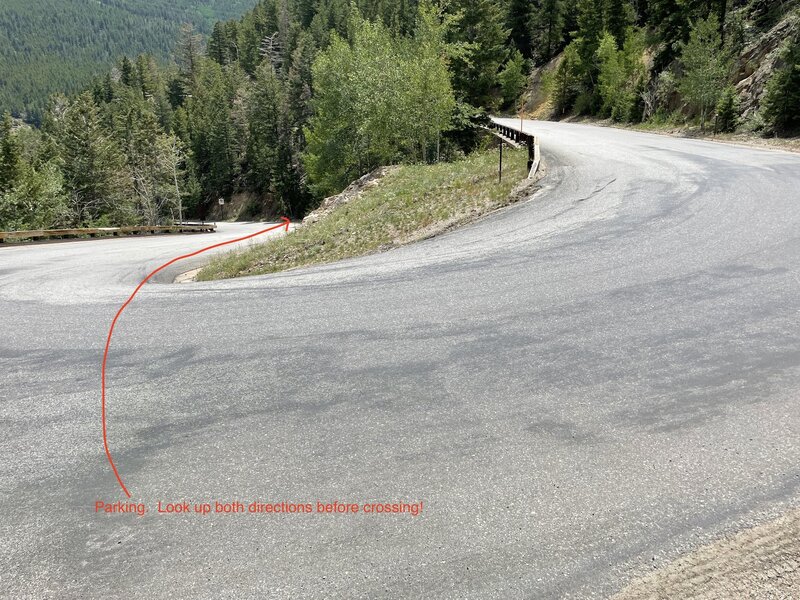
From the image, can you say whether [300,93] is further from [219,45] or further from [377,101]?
[219,45]

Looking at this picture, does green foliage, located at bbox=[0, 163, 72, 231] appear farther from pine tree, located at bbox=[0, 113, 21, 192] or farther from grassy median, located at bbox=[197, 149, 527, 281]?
grassy median, located at bbox=[197, 149, 527, 281]

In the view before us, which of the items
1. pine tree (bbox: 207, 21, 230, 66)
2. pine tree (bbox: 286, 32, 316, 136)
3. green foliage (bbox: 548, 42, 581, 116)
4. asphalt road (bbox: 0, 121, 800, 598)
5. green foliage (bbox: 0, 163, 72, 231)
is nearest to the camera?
asphalt road (bbox: 0, 121, 800, 598)

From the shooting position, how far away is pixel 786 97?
23.0 m

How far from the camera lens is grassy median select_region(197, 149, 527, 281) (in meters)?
13.0

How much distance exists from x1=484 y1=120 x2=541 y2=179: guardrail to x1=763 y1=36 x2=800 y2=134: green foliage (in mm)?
11267

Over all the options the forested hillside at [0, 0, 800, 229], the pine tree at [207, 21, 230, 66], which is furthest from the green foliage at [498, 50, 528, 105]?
the pine tree at [207, 21, 230, 66]

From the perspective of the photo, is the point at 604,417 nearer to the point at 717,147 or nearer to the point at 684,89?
the point at 717,147

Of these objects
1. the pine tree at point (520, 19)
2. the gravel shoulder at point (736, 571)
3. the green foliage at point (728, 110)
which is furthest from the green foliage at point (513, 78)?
the gravel shoulder at point (736, 571)

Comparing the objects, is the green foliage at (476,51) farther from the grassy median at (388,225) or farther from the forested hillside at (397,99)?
the grassy median at (388,225)

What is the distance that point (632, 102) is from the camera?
4047 cm

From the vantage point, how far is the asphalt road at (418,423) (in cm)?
312

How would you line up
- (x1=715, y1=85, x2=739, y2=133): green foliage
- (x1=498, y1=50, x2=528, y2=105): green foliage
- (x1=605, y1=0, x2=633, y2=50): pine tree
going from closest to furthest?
(x1=715, y1=85, x2=739, y2=133): green foliage
(x1=605, y1=0, x2=633, y2=50): pine tree
(x1=498, y1=50, x2=528, y2=105): green foliage

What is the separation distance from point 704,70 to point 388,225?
26580 millimetres

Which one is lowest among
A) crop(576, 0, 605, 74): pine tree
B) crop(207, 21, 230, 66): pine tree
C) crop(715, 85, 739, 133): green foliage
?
crop(715, 85, 739, 133): green foliage
